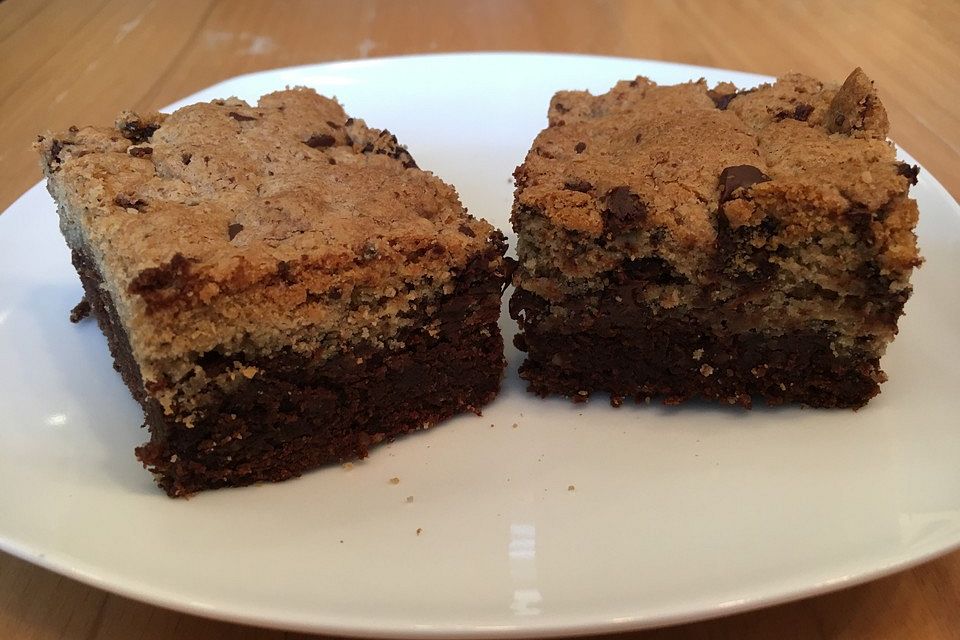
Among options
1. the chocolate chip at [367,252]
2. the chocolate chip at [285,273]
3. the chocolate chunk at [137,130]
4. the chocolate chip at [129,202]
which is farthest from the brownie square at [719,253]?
the chocolate chunk at [137,130]

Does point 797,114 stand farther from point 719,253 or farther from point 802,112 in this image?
point 719,253

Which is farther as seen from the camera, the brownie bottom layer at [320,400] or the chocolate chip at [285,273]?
the brownie bottom layer at [320,400]

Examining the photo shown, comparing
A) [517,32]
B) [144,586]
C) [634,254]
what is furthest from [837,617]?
[517,32]

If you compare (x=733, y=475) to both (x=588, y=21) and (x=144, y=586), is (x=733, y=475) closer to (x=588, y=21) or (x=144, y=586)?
(x=144, y=586)

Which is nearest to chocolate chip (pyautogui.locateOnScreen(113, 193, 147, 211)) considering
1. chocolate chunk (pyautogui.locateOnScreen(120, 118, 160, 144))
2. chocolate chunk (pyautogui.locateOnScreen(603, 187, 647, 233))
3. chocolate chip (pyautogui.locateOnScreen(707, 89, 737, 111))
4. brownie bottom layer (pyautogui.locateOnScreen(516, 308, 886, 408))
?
chocolate chunk (pyautogui.locateOnScreen(120, 118, 160, 144))

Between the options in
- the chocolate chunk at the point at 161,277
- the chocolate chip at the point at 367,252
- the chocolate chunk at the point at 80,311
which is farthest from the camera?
the chocolate chunk at the point at 80,311

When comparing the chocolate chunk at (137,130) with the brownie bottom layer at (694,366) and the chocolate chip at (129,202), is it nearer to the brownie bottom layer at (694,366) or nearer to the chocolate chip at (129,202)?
the chocolate chip at (129,202)

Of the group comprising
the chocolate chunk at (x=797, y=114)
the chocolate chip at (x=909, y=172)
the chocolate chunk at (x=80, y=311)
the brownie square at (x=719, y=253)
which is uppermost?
the chocolate chip at (x=909, y=172)
